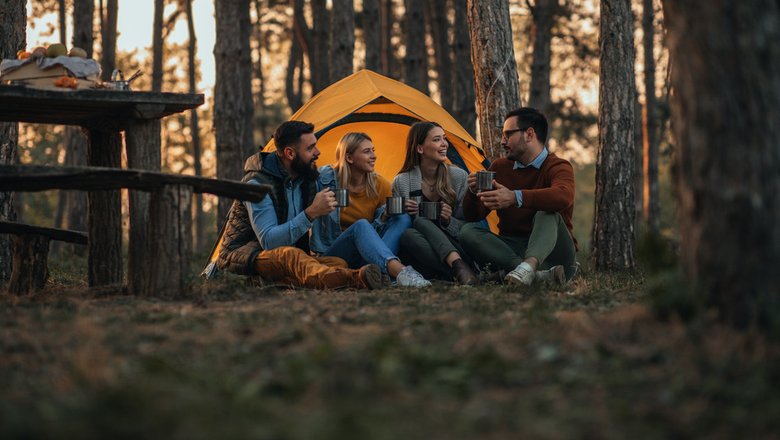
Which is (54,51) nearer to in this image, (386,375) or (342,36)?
(386,375)

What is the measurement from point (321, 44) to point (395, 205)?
12.5 m

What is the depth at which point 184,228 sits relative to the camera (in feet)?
21.0

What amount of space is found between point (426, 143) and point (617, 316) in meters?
3.99

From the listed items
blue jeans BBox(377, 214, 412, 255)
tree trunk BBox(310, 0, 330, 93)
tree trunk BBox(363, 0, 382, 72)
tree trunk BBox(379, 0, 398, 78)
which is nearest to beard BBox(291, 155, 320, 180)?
blue jeans BBox(377, 214, 412, 255)

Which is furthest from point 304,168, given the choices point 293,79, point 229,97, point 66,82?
point 293,79

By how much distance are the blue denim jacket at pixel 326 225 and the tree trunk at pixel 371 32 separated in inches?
335

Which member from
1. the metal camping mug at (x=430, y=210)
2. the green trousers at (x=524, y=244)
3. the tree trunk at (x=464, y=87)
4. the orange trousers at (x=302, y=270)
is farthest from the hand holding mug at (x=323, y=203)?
the tree trunk at (x=464, y=87)

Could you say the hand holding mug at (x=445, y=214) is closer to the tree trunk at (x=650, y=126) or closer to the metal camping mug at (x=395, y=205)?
the metal camping mug at (x=395, y=205)

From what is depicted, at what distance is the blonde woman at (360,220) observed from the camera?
25.6 ft

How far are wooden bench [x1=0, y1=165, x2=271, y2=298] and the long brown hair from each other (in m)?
2.12

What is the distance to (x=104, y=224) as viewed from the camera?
24.9 feet

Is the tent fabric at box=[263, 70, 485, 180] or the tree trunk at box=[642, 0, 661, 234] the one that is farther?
the tree trunk at box=[642, 0, 661, 234]

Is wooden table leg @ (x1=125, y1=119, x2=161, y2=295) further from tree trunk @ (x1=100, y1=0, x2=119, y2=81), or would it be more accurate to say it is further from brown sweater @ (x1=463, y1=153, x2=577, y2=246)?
tree trunk @ (x1=100, y1=0, x2=119, y2=81)

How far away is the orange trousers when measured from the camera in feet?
24.2
